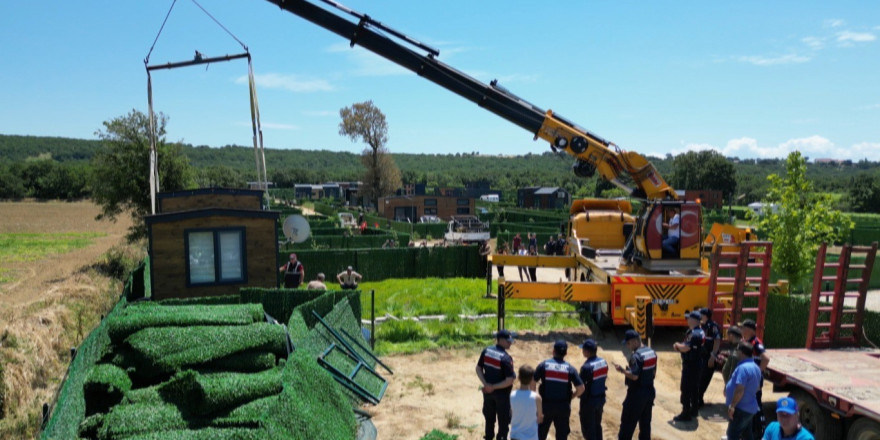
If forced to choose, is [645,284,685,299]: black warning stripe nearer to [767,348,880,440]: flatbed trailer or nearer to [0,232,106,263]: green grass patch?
[767,348,880,440]: flatbed trailer

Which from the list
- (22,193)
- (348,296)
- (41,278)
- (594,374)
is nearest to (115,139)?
(41,278)

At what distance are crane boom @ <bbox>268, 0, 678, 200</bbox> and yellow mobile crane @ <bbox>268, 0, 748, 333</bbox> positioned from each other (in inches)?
1.0

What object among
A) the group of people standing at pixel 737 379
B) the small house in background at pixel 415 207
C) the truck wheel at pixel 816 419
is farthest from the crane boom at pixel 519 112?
the small house in background at pixel 415 207

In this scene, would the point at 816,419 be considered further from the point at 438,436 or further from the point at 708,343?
the point at 438,436

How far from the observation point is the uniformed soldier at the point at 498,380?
7.12 meters

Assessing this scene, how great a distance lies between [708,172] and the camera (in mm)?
99688

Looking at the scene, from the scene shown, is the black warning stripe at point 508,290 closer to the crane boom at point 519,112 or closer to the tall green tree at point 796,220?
the crane boom at point 519,112

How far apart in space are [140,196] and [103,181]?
1.83 metres

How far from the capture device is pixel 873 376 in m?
7.41

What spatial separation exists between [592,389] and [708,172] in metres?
103

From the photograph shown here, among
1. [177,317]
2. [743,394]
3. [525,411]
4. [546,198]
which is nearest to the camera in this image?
[525,411]

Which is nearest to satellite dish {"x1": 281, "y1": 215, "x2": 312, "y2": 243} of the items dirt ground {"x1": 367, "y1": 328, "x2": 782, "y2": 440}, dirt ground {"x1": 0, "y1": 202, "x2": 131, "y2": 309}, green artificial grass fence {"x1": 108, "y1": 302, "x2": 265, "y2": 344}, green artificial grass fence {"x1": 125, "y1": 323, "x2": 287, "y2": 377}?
dirt ground {"x1": 367, "y1": 328, "x2": 782, "y2": 440}

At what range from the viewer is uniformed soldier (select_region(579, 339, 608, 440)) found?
6.94 m

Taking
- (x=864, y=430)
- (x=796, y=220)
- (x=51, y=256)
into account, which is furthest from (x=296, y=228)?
(x=51, y=256)
